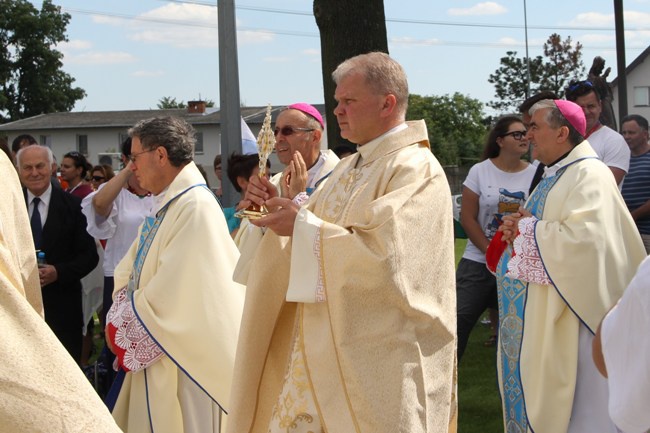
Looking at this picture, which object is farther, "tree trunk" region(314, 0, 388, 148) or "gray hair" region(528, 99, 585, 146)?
"tree trunk" region(314, 0, 388, 148)

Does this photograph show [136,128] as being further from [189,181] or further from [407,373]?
[407,373]

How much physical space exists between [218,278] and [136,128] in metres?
0.99

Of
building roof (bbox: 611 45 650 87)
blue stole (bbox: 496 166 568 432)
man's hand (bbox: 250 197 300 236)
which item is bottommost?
blue stole (bbox: 496 166 568 432)

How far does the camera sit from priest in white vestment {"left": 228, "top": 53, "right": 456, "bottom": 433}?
391 cm

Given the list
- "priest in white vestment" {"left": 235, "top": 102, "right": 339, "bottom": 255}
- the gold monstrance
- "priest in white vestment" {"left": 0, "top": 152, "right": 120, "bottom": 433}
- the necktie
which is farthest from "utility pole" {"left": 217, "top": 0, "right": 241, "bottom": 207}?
"priest in white vestment" {"left": 0, "top": 152, "right": 120, "bottom": 433}

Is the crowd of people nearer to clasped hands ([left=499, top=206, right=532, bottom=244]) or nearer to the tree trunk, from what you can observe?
clasped hands ([left=499, top=206, right=532, bottom=244])

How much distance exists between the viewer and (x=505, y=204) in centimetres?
728

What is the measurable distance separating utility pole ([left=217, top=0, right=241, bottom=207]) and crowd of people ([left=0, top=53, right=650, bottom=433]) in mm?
867

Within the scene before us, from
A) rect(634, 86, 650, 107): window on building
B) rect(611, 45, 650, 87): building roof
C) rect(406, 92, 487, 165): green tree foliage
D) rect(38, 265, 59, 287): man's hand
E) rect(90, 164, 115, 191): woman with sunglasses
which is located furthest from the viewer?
rect(406, 92, 487, 165): green tree foliage

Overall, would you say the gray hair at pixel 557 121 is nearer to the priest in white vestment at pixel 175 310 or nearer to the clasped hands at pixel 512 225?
the clasped hands at pixel 512 225

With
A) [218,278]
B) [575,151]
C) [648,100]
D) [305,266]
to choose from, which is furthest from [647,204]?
[648,100]

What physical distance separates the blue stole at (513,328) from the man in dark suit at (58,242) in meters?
3.27

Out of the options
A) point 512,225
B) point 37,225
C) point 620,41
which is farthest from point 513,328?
point 620,41

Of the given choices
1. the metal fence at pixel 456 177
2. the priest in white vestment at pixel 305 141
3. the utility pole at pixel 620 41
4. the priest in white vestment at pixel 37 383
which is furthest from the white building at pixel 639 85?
the priest in white vestment at pixel 37 383
